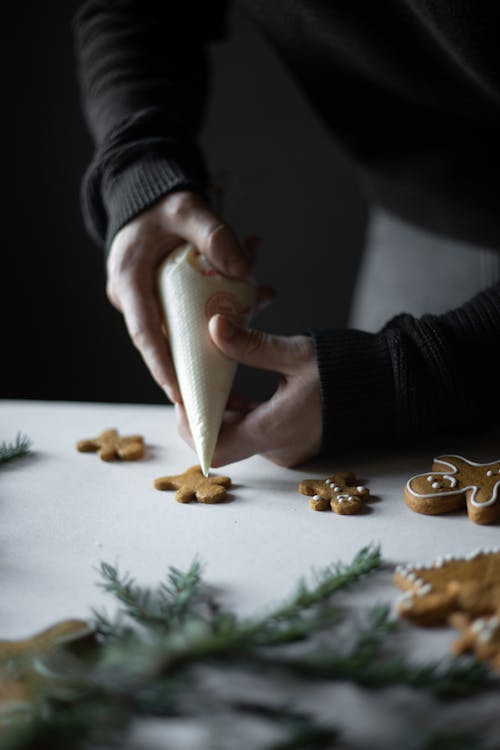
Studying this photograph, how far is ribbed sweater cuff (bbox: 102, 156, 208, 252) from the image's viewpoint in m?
0.89

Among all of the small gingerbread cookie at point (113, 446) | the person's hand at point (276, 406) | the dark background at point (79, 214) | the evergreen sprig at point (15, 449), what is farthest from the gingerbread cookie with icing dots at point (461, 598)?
the dark background at point (79, 214)

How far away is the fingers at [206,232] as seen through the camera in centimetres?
84

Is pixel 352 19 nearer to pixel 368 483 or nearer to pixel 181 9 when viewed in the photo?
pixel 181 9

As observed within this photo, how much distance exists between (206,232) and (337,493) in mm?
358

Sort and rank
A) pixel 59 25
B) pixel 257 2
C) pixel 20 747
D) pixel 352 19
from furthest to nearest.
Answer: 1. pixel 59 25
2. pixel 257 2
3. pixel 352 19
4. pixel 20 747

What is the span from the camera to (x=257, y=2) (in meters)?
1.08

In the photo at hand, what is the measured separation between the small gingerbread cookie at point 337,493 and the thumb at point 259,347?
4.8 inches

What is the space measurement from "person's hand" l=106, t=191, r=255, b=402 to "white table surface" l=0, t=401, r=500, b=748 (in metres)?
0.12

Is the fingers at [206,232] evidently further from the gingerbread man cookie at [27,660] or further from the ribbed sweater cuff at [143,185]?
the gingerbread man cookie at [27,660]

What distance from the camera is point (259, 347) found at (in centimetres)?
76

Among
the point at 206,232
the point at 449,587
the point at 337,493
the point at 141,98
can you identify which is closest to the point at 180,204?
the point at 206,232

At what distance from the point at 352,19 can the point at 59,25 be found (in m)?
1.13

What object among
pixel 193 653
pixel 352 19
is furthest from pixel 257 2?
pixel 193 653

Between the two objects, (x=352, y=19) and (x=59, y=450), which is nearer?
(x=59, y=450)
